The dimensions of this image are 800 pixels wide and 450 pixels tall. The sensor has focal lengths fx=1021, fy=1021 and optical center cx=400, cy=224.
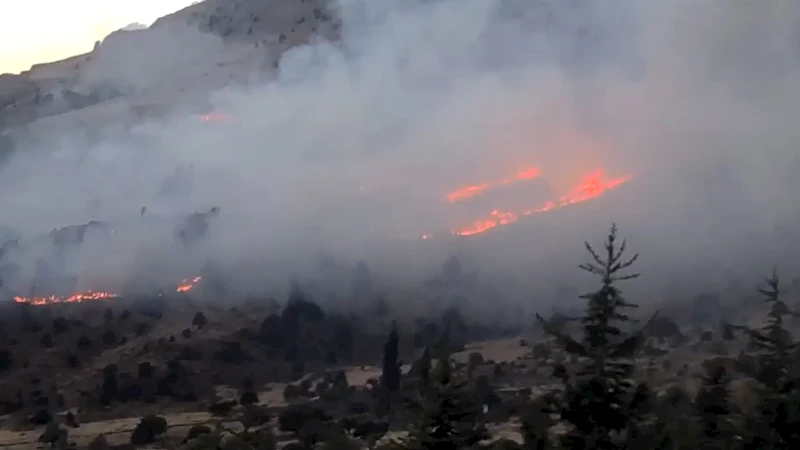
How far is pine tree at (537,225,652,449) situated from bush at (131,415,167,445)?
44899 millimetres

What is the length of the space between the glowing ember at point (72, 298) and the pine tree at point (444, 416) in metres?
79.9

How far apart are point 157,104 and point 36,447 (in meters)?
109

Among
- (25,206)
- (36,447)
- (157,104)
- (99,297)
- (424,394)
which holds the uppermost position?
(157,104)

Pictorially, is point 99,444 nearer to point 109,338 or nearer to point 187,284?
point 109,338

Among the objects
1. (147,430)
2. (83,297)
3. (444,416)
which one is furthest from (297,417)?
(444,416)

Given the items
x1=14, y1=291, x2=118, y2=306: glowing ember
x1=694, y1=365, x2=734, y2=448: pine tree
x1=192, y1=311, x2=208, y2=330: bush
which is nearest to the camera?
x1=694, y1=365, x2=734, y2=448: pine tree

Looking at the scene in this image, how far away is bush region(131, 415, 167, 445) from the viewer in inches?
2400

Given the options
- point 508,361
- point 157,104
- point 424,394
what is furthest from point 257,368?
point 157,104

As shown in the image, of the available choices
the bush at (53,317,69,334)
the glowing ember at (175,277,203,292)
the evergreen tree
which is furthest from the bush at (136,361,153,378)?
the glowing ember at (175,277,203,292)

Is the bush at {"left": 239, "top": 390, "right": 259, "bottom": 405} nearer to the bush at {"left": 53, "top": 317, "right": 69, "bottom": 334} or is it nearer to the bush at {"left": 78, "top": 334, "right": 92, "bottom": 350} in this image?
the bush at {"left": 78, "top": 334, "right": 92, "bottom": 350}

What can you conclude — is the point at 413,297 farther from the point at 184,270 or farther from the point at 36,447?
the point at 36,447

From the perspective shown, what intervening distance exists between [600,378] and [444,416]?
130 inches

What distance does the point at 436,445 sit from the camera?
69.9 feet

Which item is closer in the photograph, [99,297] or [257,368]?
[257,368]
